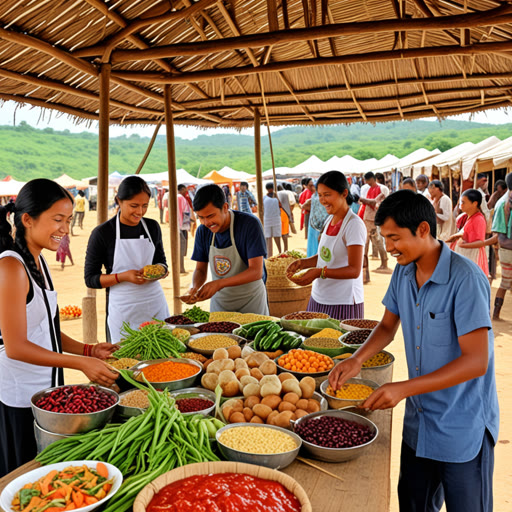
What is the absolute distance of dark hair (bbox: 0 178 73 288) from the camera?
209 cm

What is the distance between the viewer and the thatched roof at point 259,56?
13.5ft

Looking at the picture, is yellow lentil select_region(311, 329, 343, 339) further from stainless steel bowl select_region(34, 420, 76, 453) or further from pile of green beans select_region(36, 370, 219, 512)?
stainless steel bowl select_region(34, 420, 76, 453)

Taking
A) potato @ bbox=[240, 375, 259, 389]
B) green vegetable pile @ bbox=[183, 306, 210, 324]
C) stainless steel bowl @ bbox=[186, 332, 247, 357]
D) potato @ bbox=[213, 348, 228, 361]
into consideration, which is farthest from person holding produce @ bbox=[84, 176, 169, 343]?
potato @ bbox=[240, 375, 259, 389]

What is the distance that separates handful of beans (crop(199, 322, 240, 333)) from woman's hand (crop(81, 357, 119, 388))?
1.23 meters

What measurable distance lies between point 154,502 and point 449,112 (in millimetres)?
7220

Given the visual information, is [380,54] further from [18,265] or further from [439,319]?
[18,265]

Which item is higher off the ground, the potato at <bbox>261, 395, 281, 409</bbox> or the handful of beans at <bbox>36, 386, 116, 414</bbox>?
the handful of beans at <bbox>36, 386, 116, 414</bbox>

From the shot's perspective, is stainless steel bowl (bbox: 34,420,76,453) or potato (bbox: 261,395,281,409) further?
potato (bbox: 261,395,281,409)

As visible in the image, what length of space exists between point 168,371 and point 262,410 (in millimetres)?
656

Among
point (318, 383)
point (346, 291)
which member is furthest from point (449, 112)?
point (318, 383)

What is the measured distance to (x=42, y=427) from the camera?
1868 millimetres

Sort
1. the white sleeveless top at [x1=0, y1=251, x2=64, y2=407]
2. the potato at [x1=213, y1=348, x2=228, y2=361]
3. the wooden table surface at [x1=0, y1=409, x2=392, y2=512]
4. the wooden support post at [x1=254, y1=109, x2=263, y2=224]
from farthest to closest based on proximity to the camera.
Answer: the wooden support post at [x1=254, y1=109, x2=263, y2=224] → the potato at [x1=213, y1=348, x2=228, y2=361] → the white sleeveless top at [x1=0, y1=251, x2=64, y2=407] → the wooden table surface at [x1=0, y1=409, x2=392, y2=512]

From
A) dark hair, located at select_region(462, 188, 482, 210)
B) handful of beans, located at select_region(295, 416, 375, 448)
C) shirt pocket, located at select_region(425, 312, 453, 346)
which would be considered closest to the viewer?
handful of beans, located at select_region(295, 416, 375, 448)

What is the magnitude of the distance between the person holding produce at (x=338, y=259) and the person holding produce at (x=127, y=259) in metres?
1.15
